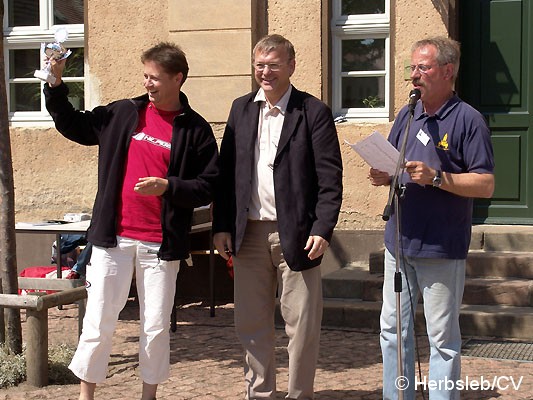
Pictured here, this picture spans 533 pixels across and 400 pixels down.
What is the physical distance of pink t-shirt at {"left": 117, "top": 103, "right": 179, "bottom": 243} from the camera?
518 cm

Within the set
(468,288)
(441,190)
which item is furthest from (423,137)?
(468,288)

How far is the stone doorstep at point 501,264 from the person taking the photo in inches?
320

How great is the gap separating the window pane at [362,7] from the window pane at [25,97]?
137 inches

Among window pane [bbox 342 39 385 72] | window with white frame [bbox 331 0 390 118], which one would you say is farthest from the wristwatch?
window pane [bbox 342 39 385 72]

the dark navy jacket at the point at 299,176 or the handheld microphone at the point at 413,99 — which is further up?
the handheld microphone at the point at 413,99

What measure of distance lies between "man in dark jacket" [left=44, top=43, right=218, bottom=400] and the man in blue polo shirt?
1.13 metres

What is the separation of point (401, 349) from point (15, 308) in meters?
2.74

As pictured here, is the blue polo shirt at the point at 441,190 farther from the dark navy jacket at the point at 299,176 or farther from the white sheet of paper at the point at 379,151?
the dark navy jacket at the point at 299,176

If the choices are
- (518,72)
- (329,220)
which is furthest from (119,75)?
(329,220)

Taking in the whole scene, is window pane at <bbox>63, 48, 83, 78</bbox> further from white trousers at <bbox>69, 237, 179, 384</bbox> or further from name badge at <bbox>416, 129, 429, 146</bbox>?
name badge at <bbox>416, 129, 429, 146</bbox>

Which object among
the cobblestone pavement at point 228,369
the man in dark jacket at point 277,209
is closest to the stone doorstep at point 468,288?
the cobblestone pavement at point 228,369

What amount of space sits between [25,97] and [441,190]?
686cm

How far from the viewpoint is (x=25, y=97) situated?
1052 centimetres

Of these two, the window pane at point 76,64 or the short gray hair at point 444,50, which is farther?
the window pane at point 76,64
